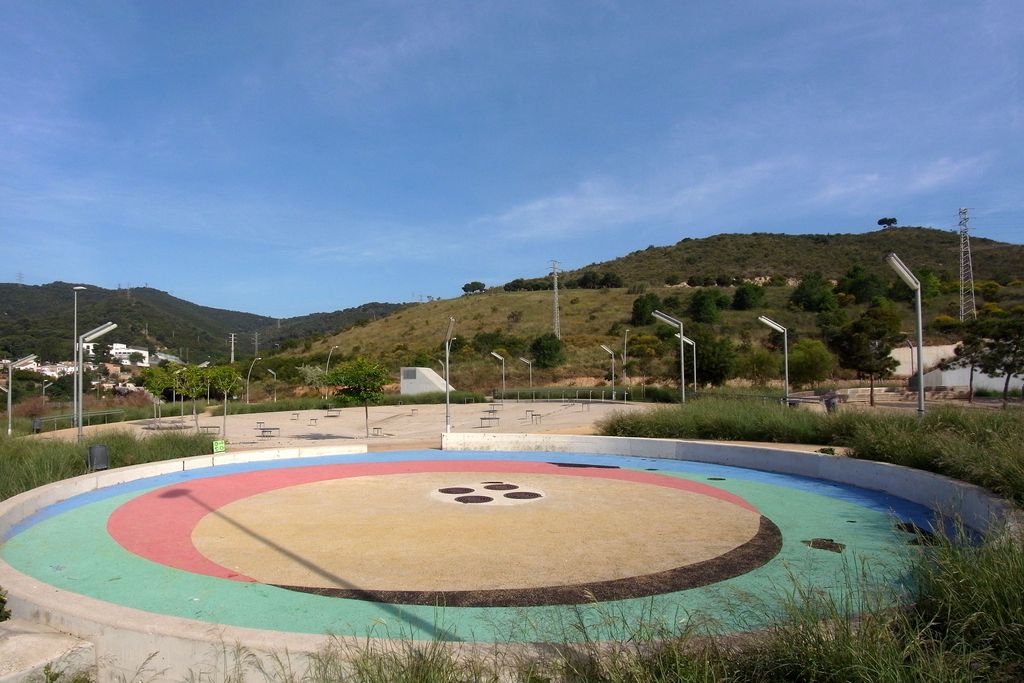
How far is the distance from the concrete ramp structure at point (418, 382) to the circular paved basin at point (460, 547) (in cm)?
3663

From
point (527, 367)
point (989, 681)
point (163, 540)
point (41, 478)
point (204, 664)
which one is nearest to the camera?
point (989, 681)

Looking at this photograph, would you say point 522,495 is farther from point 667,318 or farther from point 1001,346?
point 1001,346

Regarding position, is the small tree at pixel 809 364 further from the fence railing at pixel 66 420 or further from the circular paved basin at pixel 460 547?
the fence railing at pixel 66 420

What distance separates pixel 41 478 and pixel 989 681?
576 inches

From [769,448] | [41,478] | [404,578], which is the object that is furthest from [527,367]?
[404,578]

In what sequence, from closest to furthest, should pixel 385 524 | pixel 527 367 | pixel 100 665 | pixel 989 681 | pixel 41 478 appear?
pixel 989 681 < pixel 100 665 < pixel 385 524 < pixel 41 478 < pixel 527 367

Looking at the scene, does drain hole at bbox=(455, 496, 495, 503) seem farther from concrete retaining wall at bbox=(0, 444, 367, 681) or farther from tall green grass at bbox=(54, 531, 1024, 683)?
tall green grass at bbox=(54, 531, 1024, 683)

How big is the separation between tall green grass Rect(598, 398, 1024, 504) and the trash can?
13.3 metres

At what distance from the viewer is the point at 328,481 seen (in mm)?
15008

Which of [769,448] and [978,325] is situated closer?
[769,448]

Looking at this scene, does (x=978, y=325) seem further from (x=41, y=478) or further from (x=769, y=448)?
(x=41, y=478)

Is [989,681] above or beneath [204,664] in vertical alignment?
above

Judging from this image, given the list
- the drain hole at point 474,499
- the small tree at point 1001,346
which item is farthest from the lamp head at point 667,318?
the small tree at point 1001,346

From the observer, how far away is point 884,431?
45.9ft
